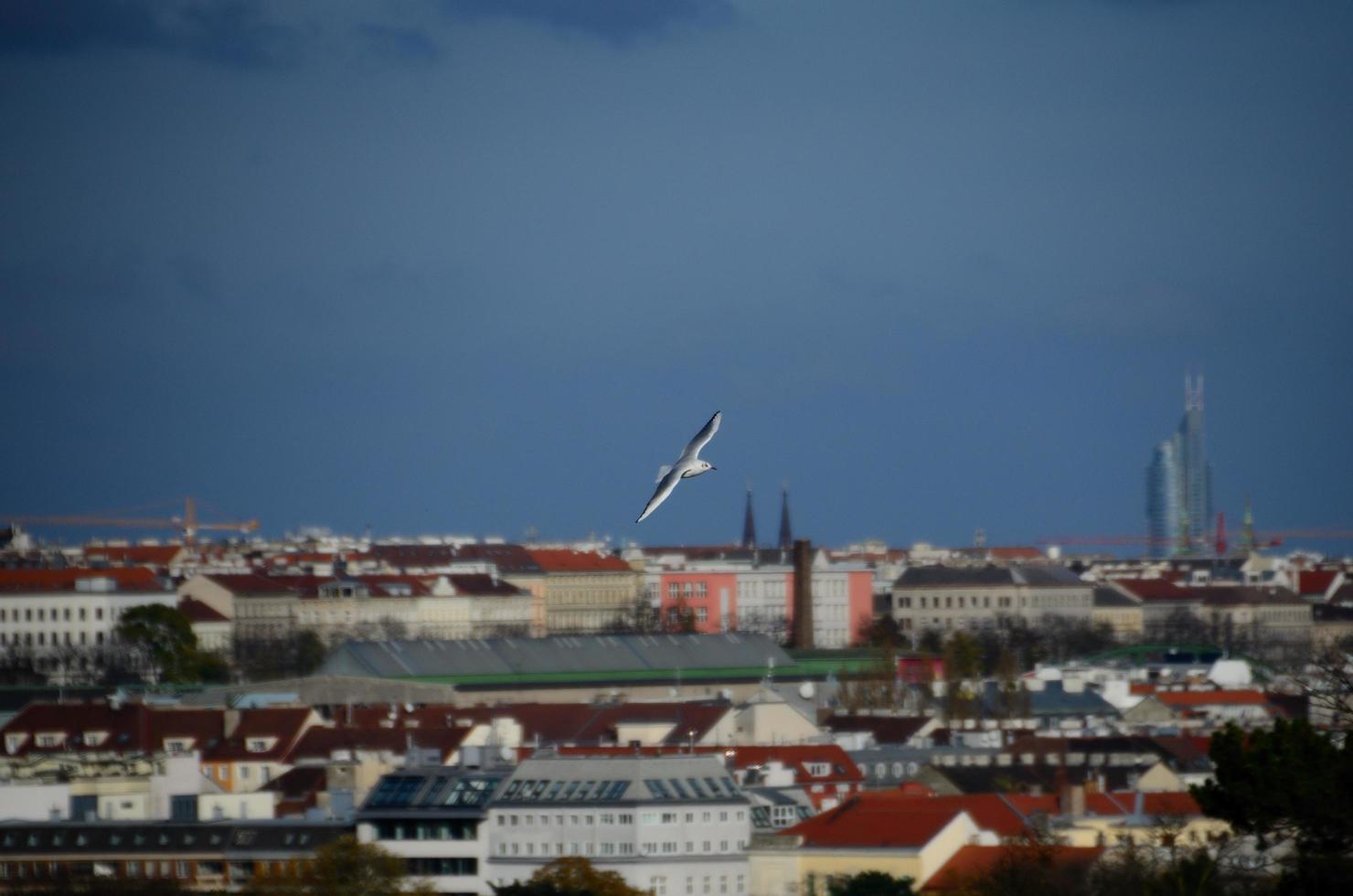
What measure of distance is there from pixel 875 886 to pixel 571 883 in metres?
3.32

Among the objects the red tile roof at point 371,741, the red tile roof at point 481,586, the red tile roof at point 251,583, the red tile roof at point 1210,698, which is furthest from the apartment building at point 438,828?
the red tile roof at point 481,586

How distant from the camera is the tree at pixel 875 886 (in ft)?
132

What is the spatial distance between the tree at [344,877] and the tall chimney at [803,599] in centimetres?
7119

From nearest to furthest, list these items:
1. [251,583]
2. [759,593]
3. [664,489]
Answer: [664,489] → [251,583] → [759,593]

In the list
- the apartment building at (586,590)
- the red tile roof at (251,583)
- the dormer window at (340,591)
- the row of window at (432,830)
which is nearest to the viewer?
the row of window at (432,830)

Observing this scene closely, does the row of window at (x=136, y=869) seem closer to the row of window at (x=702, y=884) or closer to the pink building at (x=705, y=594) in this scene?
the row of window at (x=702, y=884)

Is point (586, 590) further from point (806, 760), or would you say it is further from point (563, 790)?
point (563, 790)

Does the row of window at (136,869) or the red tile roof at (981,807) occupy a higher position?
the red tile roof at (981,807)

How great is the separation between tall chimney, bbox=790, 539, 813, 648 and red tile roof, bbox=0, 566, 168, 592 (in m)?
19.4

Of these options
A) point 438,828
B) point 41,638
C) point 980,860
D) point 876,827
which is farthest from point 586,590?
point 980,860

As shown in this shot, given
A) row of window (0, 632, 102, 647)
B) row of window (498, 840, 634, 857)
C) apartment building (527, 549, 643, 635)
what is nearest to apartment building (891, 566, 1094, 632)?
apartment building (527, 549, 643, 635)

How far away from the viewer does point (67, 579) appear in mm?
114125

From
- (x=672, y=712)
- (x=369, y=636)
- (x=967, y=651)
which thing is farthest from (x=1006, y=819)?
(x=369, y=636)

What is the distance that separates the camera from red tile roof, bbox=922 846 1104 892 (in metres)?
38.7
